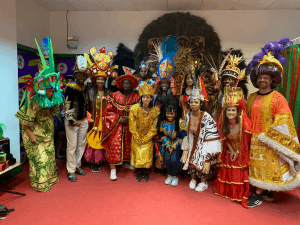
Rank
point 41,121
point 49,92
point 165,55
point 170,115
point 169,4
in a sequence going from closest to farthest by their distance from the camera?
point 49,92 < point 41,121 < point 170,115 < point 165,55 < point 169,4

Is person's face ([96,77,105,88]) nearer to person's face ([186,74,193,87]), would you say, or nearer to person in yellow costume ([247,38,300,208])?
person's face ([186,74,193,87])

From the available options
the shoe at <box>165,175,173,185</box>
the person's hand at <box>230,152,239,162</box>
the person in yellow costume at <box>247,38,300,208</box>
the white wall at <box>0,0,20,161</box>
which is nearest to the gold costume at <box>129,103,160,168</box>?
the shoe at <box>165,175,173,185</box>

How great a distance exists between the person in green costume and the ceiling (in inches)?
88.7

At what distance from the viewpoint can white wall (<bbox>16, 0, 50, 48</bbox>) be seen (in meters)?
3.96

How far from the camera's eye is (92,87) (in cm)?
371

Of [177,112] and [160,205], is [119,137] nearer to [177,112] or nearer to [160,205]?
[177,112]

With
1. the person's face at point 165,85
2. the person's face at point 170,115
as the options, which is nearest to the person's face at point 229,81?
the person's face at point 165,85

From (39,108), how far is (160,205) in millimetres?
2248

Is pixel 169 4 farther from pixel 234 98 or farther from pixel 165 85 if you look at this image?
pixel 234 98

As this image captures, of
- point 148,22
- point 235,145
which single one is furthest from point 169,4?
point 235,145

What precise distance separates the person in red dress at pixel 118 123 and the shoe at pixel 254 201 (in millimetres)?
2085

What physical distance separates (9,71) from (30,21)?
1.74 meters

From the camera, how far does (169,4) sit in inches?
175

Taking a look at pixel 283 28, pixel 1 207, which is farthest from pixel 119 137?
pixel 283 28
